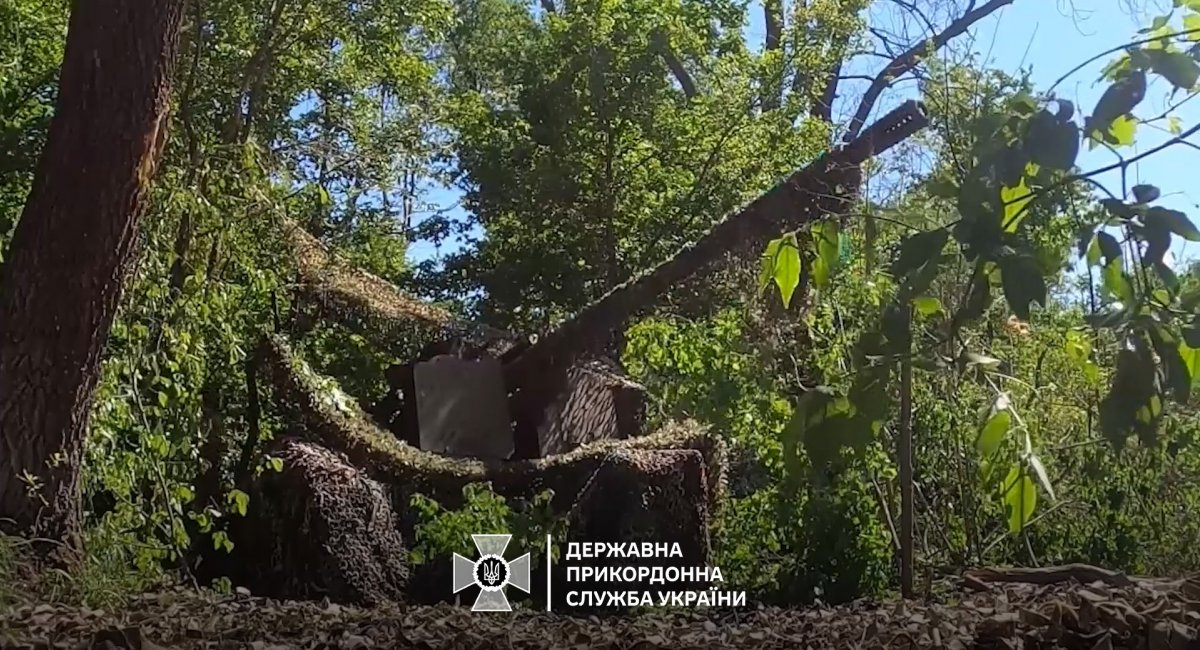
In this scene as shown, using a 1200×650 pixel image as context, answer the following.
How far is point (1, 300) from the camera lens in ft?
4.12

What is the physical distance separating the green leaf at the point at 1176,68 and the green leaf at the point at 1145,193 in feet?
0.22

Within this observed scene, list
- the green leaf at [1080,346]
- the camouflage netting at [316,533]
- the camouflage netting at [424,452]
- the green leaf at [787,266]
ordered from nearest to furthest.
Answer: the green leaf at [787,266] < the green leaf at [1080,346] < the camouflage netting at [316,533] < the camouflage netting at [424,452]

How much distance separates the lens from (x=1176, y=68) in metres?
0.63

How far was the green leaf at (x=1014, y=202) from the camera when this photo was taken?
606mm

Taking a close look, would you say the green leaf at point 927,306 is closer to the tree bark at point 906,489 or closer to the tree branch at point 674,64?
the tree bark at point 906,489

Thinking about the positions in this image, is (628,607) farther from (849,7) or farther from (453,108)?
(453,108)

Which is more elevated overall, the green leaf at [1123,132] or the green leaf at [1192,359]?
the green leaf at [1123,132]

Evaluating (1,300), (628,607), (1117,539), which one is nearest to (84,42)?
(1,300)

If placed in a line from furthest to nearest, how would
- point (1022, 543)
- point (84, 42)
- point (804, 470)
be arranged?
point (1022, 543) → point (84, 42) → point (804, 470)

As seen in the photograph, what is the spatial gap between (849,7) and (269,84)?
1.42 meters

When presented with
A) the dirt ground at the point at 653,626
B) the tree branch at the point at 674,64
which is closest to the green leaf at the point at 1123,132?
the dirt ground at the point at 653,626

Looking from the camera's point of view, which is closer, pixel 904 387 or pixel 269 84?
pixel 904 387

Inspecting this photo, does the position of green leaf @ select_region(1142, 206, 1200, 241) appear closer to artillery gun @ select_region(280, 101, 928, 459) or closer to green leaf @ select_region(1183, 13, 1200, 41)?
green leaf @ select_region(1183, 13, 1200, 41)

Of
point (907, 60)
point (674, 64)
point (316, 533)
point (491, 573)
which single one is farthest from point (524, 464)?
point (674, 64)
